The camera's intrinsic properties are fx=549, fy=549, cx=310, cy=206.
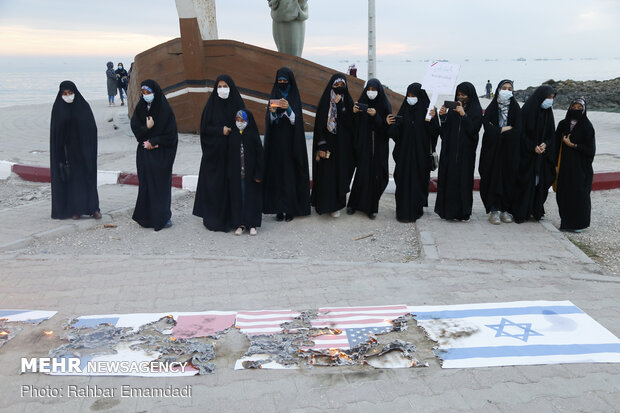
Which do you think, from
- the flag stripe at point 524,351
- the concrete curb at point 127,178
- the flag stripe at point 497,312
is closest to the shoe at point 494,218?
the concrete curb at point 127,178

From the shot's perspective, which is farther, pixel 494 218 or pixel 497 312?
pixel 494 218

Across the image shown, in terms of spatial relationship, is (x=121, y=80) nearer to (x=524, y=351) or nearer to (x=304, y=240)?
(x=304, y=240)

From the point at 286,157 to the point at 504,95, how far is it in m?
2.31

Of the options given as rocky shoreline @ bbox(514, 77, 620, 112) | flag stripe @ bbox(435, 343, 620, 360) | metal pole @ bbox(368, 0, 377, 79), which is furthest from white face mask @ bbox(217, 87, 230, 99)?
rocky shoreline @ bbox(514, 77, 620, 112)

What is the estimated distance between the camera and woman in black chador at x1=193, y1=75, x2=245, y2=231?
17.9 ft

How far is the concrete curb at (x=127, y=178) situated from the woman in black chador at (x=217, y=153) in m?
1.79

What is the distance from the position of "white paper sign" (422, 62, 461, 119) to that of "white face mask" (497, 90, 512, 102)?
1.75 feet

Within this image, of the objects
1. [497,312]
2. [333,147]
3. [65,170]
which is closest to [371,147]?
[333,147]

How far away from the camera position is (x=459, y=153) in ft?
18.8

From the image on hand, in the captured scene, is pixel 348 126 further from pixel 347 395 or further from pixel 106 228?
pixel 347 395

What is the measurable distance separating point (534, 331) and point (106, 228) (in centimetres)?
434

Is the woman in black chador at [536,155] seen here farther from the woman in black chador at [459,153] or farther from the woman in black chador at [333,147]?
the woman in black chador at [333,147]

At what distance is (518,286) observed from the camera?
4215mm

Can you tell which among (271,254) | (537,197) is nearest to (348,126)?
(271,254)
